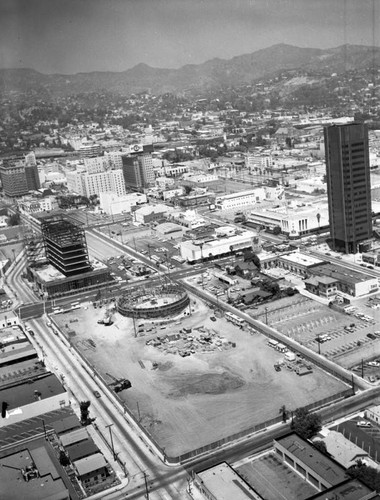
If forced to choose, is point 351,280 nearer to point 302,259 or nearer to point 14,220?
point 302,259

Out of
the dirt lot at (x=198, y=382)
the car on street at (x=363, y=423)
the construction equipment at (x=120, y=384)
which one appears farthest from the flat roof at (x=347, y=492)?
the construction equipment at (x=120, y=384)

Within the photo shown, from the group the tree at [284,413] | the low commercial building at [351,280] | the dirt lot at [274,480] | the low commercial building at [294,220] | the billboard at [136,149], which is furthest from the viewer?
the billboard at [136,149]

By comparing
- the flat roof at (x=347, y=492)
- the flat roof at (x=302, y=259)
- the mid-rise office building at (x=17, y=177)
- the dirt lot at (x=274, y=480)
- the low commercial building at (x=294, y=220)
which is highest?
the mid-rise office building at (x=17, y=177)

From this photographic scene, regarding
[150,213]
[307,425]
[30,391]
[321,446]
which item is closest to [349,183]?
[150,213]

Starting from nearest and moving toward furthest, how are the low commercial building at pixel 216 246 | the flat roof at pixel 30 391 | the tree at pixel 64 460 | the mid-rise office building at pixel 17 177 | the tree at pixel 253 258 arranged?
the tree at pixel 64 460 → the flat roof at pixel 30 391 → the tree at pixel 253 258 → the low commercial building at pixel 216 246 → the mid-rise office building at pixel 17 177

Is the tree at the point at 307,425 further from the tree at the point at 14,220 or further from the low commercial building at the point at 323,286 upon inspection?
the tree at the point at 14,220

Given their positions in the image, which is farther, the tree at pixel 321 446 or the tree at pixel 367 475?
the tree at pixel 321 446
